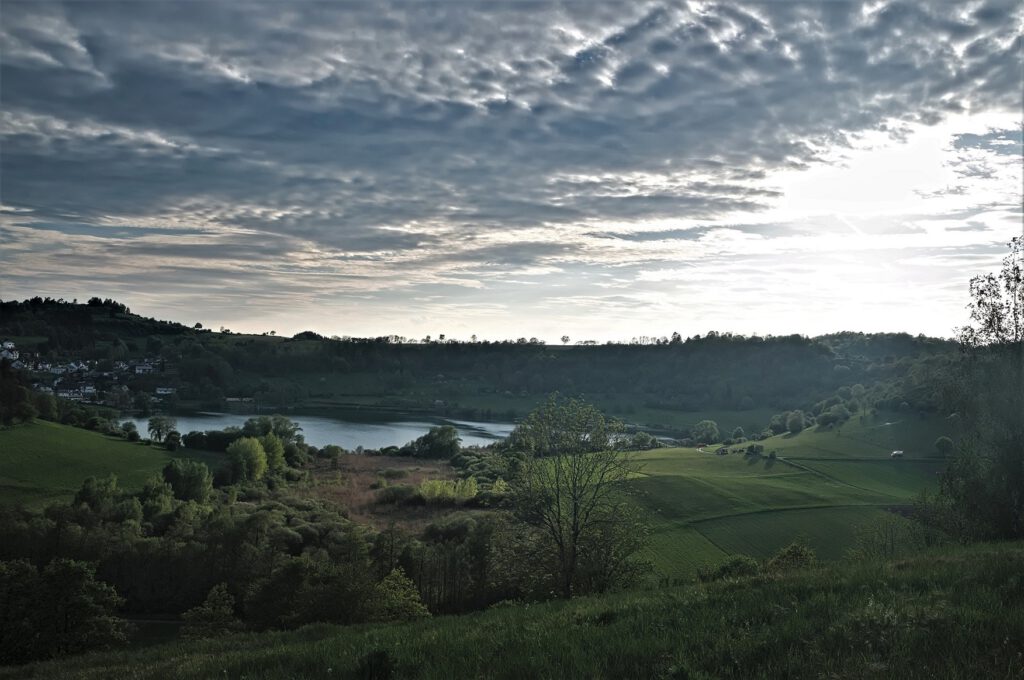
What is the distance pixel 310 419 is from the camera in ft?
610

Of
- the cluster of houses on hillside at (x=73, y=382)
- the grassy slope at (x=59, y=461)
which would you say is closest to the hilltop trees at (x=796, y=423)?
the grassy slope at (x=59, y=461)

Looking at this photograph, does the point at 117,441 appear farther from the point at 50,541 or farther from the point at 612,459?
the point at 612,459

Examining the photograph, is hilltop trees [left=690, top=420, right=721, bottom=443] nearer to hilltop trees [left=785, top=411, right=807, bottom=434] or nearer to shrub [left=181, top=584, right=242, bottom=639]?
hilltop trees [left=785, top=411, right=807, bottom=434]

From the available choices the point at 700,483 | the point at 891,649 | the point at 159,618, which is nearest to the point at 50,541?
the point at 159,618

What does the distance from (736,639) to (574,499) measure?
19.7 m

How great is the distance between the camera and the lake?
145 m

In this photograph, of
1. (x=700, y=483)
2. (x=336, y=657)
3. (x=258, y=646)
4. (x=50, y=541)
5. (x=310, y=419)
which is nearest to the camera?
(x=336, y=657)

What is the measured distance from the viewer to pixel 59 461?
3039 inches

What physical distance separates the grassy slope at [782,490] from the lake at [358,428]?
63.6 meters

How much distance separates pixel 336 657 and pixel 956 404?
28.6m

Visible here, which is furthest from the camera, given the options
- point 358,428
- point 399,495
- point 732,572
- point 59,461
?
point 358,428

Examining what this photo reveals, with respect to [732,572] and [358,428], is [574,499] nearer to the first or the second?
[732,572]

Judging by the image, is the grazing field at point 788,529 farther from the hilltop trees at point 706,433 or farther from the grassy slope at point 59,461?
the hilltop trees at point 706,433

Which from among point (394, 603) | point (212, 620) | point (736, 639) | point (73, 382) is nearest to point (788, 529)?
point (394, 603)
